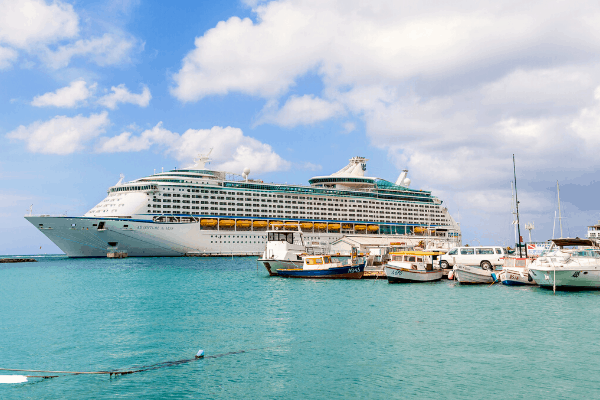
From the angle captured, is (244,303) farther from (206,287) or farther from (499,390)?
(499,390)

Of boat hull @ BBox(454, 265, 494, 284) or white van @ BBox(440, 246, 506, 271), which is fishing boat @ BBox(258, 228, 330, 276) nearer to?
white van @ BBox(440, 246, 506, 271)

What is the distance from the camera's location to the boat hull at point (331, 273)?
45.1 m

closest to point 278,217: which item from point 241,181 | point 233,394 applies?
point 241,181

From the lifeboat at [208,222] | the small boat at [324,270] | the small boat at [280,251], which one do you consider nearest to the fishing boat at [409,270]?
the small boat at [324,270]

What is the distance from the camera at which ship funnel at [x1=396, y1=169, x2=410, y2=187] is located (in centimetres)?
12762

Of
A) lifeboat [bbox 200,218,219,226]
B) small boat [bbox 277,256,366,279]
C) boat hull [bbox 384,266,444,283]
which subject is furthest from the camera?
lifeboat [bbox 200,218,219,226]

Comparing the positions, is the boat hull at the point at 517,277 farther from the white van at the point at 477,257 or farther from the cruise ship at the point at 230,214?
the cruise ship at the point at 230,214

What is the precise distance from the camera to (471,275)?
1554 inches

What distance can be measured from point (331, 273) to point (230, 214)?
164ft

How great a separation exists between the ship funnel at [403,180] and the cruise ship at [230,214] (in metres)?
0.29

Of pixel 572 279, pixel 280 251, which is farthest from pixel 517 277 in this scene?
pixel 280 251

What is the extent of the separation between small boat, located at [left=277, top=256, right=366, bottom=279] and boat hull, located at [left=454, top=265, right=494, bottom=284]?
993 centimetres

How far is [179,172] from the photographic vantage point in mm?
92062

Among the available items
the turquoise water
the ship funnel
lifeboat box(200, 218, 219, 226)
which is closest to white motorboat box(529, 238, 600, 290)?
the turquoise water
